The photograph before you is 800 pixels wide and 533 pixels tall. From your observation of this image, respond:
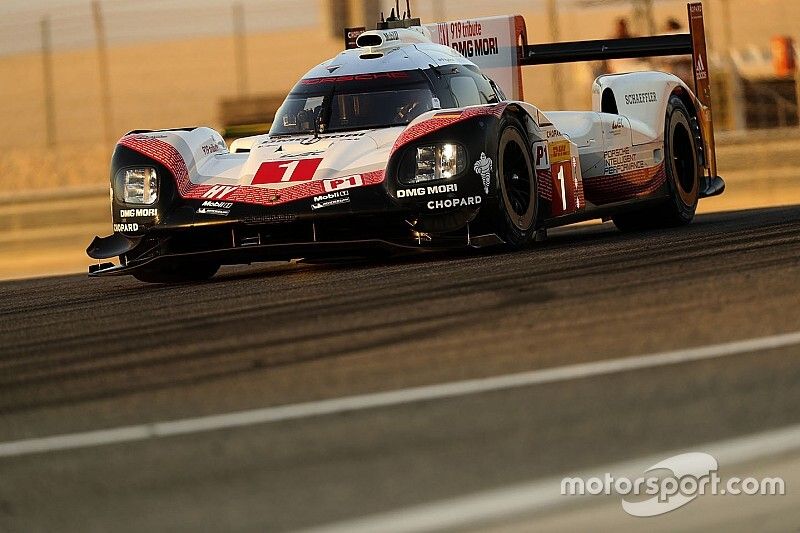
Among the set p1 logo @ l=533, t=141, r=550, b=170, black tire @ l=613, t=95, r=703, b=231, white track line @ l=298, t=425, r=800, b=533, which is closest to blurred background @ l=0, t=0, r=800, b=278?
black tire @ l=613, t=95, r=703, b=231

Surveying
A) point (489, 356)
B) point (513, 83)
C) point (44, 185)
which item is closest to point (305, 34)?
point (44, 185)

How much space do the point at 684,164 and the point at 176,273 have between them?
3.94m

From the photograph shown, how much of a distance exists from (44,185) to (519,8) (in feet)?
25.4

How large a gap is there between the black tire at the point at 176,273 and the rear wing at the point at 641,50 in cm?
343

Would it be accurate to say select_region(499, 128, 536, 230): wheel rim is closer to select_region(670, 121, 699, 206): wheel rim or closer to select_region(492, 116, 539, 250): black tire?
select_region(492, 116, 539, 250): black tire

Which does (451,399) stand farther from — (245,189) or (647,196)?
(647,196)

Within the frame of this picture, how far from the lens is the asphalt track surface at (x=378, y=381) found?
129 inches

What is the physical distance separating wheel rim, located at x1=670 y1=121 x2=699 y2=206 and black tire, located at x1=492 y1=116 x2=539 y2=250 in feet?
→ 8.90

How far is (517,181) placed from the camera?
8688mm

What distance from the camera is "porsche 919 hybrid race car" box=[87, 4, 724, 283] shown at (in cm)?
818

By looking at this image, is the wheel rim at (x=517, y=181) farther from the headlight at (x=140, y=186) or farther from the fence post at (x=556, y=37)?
the fence post at (x=556, y=37)

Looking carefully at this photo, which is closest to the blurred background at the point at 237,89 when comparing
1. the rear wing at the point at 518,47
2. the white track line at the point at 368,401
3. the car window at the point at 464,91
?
the rear wing at the point at 518,47

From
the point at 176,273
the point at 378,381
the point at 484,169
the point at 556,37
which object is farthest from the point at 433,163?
the point at 556,37
